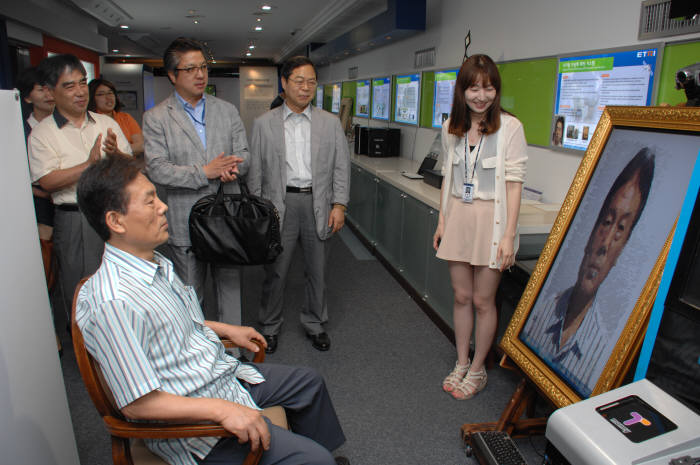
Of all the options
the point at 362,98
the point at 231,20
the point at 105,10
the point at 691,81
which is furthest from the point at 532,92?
the point at 231,20

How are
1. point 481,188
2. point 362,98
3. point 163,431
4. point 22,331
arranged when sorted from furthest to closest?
point 362,98, point 481,188, point 22,331, point 163,431

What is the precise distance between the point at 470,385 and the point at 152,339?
5.59ft

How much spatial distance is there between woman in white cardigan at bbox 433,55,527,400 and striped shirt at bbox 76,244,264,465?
1198mm

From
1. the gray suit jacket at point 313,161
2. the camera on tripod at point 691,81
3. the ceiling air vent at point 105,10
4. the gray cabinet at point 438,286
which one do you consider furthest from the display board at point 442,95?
the ceiling air vent at point 105,10

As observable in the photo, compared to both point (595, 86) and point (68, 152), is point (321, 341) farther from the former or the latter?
point (595, 86)

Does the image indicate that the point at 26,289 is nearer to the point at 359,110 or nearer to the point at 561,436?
the point at 561,436

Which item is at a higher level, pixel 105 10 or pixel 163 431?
pixel 105 10

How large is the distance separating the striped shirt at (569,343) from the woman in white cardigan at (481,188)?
40cm

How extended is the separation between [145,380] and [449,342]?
86.1 inches

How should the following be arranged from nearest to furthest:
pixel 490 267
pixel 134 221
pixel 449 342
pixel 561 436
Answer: pixel 561 436 < pixel 134 221 < pixel 490 267 < pixel 449 342

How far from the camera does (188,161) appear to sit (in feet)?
7.73

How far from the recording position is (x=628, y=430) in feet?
3.11

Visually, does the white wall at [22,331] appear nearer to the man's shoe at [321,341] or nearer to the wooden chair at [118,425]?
the wooden chair at [118,425]

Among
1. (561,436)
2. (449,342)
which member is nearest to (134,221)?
(561,436)
